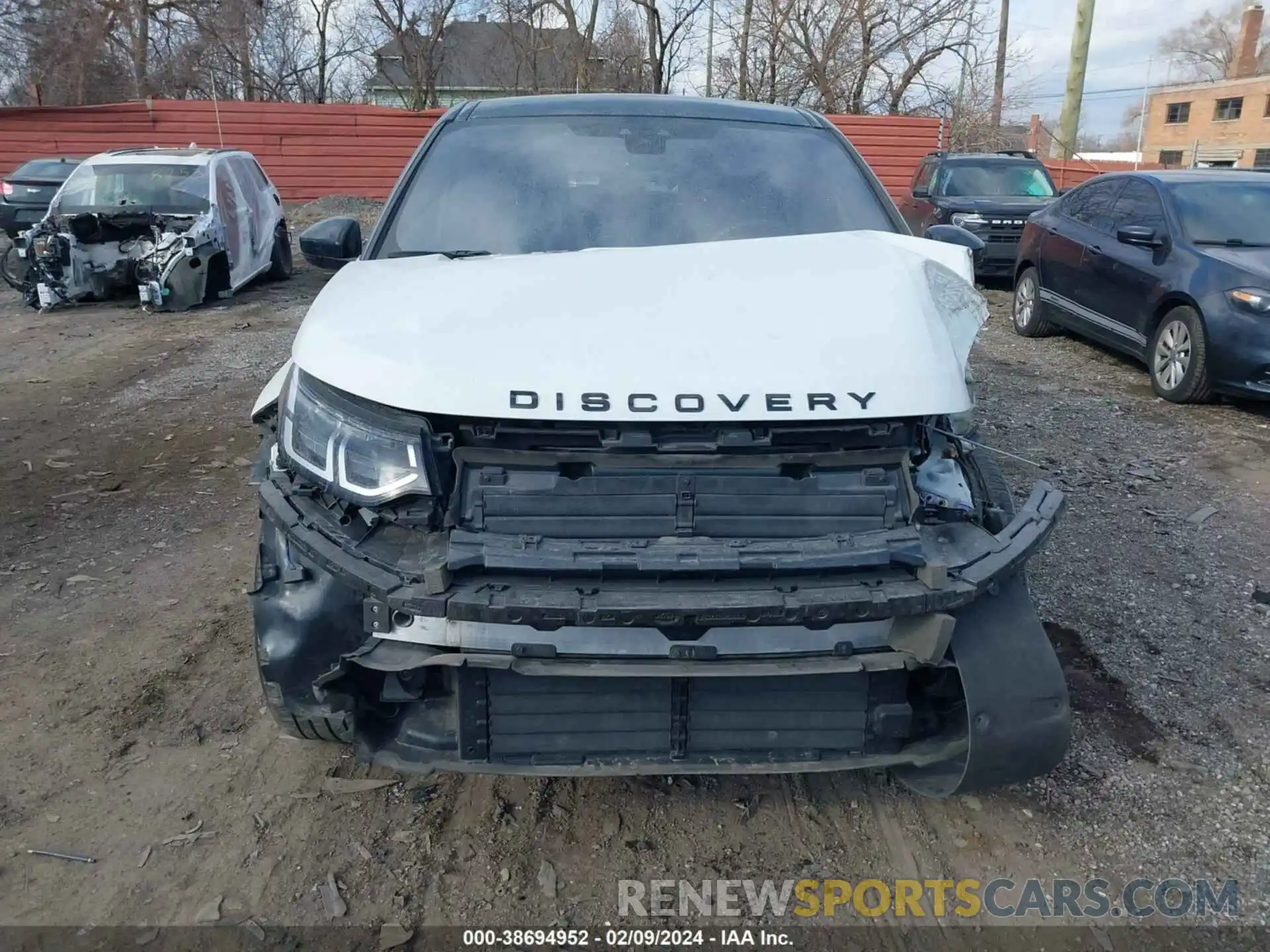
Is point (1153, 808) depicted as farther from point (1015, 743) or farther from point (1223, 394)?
point (1223, 394)

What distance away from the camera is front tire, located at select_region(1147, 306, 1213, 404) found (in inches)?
261

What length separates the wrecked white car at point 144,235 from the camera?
10.6m

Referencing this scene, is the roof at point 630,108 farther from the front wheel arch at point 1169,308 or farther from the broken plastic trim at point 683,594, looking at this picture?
the front wheel arch at point 1169,308

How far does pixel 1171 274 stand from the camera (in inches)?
274

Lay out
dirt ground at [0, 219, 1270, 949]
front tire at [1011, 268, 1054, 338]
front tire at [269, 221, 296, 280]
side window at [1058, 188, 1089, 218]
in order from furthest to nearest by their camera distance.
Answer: front tire at [269, 221, 296, 280]
front tire at [1011, 268, 1054, 338]
side window at [1058, 188, 1089, 218]
dirt ground at [0, 219, 1270, 949]

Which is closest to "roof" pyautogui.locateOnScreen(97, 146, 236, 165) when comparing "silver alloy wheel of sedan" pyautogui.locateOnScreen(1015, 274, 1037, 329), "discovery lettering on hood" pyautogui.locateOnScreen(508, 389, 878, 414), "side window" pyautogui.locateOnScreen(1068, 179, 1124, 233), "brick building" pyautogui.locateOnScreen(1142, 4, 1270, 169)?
"silver alloy wheel of sedan" pyautogui.locateOnScreen(1015, 274, 1037, 329)

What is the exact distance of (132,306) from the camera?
11.2 meters

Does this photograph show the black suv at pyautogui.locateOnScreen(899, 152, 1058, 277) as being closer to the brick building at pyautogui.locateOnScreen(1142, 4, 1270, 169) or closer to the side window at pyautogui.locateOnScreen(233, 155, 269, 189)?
the side window at pyautogui.locateOnScreen(233, 155, 269, 189)

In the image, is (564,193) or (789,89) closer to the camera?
(564,193)

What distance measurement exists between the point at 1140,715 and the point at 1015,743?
1216 mm

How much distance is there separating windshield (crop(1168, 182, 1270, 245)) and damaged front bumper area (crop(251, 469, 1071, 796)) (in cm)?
595

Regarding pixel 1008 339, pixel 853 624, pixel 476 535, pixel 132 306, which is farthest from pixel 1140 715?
pixel 132 306

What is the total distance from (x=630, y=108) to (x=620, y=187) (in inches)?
21.5

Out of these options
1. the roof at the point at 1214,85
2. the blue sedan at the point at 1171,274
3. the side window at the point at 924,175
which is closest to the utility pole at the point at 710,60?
the side window at the point at 924,175
